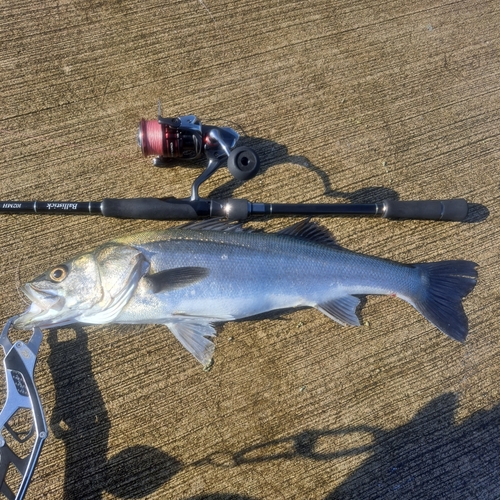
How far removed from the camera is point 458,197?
2.70 meters

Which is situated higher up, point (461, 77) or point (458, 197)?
point (461, 77)

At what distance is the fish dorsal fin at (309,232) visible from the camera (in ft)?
7.82

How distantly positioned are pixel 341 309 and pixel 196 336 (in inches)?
33.4

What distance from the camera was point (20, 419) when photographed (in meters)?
2.22

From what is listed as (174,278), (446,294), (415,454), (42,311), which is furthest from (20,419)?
(446,294)

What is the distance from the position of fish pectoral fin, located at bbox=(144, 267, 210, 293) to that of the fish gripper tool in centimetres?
69

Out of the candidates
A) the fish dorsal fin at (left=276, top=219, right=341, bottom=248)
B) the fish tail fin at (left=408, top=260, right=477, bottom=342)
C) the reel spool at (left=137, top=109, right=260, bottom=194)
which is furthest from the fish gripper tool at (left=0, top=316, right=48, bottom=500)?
the fish tail fin at (left=408, top=260, right=477, bottom=342)

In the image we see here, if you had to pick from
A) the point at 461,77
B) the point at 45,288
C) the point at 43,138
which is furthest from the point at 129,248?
the point at 461,77

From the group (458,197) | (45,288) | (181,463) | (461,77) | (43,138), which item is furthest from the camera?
(461,77)

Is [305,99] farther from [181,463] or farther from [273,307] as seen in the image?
[181,463]

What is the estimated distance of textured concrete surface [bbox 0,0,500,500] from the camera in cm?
230

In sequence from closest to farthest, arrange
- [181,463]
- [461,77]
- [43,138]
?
[181,463]
[43,138]
[461,77]

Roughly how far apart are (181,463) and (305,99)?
2.39 m

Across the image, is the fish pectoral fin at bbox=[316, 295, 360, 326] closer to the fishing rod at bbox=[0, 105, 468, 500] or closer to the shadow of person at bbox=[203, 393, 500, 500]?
the fishing rod at bbox=[0, 105, 468, 500]
